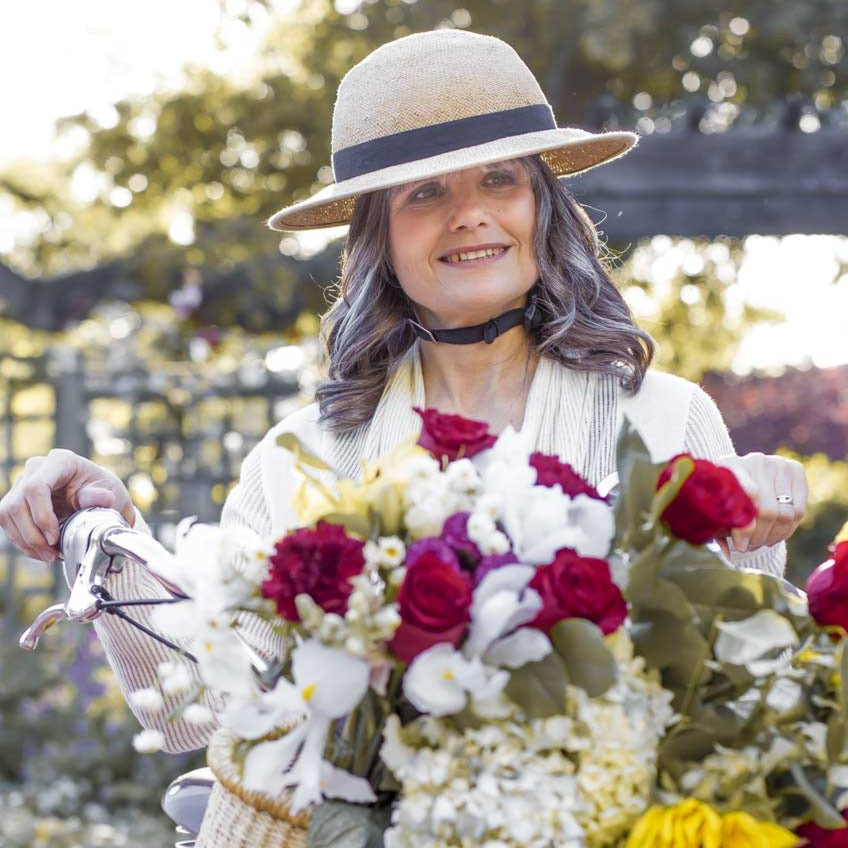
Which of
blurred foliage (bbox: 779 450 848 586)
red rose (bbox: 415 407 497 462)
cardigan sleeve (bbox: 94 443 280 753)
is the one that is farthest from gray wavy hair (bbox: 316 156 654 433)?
blurred foliage (bbox: 779 450 848 586)

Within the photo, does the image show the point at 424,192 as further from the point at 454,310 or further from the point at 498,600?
the point at 498,600

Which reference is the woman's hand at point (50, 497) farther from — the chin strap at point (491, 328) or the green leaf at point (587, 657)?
the green leaf at point (587, 657)

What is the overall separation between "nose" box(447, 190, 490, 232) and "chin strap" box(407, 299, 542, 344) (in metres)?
0.16

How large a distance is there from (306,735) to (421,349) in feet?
3.68

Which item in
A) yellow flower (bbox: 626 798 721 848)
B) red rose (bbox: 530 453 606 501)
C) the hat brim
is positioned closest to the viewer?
yellow flower (bbox: 626 798 721 848)

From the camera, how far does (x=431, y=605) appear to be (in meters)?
1.00

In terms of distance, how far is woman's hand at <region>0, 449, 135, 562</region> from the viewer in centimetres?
169

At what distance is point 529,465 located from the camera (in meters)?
1.14

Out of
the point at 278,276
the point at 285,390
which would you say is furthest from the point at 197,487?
the point at 278,276

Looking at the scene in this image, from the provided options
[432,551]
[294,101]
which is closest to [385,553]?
[432,551]

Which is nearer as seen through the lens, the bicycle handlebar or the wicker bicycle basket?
the wicker bicycle basket

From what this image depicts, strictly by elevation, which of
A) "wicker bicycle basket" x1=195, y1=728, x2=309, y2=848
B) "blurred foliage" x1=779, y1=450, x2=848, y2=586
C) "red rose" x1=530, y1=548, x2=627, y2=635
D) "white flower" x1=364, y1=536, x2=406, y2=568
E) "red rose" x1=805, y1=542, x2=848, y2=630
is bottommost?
"blurred foliage" x1=779, y1=450, x2=848, y2=586

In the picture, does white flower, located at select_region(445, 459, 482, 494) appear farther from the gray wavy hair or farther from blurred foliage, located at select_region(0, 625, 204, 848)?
blurred foliage, located at select_region(0, 625, 204, 848)

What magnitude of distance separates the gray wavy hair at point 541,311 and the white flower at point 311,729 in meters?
0.99
